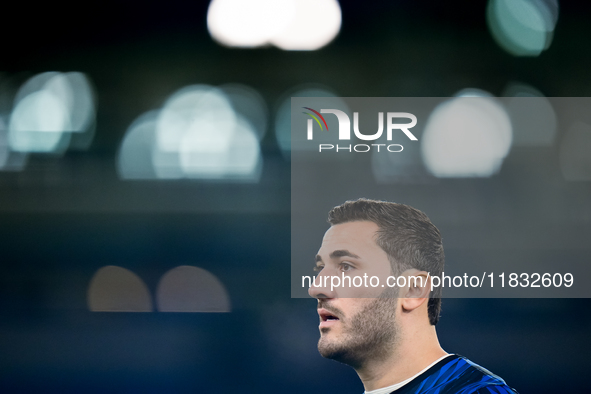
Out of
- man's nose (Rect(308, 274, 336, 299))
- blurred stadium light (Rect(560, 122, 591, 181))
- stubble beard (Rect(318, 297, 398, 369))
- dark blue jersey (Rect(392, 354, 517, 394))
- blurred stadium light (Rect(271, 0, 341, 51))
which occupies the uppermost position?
blurred stadium light (Rect(271, 0, 341, 51))

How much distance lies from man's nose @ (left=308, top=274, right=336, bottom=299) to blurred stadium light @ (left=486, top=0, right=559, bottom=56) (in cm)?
141

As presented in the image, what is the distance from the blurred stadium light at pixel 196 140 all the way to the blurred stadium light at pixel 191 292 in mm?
470

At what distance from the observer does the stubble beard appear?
1981 mm

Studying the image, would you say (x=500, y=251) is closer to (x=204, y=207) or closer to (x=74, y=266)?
(x=204, y=207)

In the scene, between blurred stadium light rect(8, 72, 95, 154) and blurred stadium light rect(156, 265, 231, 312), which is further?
blurred stadium light rect(8, 72, 95, 154)

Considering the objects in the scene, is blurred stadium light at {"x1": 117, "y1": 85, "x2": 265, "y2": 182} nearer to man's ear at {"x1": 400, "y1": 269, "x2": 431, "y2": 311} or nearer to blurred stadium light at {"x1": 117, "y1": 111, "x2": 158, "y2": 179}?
blurred stadium light at {"x1": 117, "y1": 111, "x2": 158, "y2": 179}

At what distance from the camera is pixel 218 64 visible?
2480 mm

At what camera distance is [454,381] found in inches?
71.0

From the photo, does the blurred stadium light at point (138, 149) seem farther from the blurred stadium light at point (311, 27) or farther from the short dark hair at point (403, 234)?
the short dark hair at point (403, 234)

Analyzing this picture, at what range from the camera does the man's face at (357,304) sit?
2.00 m

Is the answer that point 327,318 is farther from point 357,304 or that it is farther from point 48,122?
point 48,122

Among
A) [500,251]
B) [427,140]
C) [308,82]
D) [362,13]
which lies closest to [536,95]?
[427,140]

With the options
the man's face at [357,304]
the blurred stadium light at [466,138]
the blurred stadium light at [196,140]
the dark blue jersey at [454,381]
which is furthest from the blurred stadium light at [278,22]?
the dark blue jersey at [454,381]

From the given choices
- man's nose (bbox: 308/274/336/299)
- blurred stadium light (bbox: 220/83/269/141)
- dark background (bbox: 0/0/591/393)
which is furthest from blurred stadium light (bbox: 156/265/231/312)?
blurred stadium light (bbox: 220/83/269/141)
